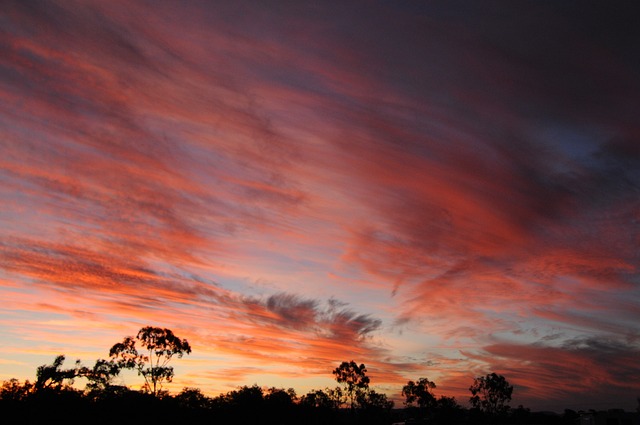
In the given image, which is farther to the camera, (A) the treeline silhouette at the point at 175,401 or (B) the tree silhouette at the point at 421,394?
(B) the tree silhouette at the point at 421,394

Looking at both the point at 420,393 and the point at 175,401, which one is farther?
the point at 420,393

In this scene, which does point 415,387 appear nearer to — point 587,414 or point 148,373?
point 587,414

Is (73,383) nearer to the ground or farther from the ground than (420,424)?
farther from the ground

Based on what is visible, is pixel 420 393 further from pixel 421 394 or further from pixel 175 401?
pixel 175 401

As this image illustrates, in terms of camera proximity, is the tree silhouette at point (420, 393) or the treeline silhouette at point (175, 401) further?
the tree silhouette at point (420, 393)

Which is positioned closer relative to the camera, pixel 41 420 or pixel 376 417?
pixel 41 420

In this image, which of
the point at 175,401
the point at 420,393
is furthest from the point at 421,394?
the point at 175,401

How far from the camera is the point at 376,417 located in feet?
414

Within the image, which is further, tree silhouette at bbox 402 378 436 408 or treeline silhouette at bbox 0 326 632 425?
tree silhouette at bbox 402 378 436 408

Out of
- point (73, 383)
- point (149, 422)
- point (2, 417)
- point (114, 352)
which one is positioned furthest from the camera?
point (114, 352)

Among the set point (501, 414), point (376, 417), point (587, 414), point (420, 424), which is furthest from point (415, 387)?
point (587, 414)

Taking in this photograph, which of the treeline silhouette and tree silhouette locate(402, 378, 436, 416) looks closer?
the treeline silhouette

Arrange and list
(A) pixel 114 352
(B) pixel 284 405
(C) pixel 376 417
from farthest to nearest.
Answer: (C) pixel 376 417, (B) pixel 284 405, (A) pixel 114 352

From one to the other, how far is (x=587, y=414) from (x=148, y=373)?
9076 centimetres
